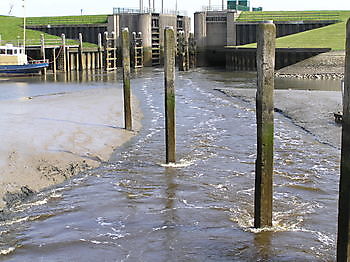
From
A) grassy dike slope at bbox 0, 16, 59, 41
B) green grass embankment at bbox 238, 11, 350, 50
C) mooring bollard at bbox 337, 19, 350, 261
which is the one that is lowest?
mooring bollard at bbox 337, 19, 350, 261

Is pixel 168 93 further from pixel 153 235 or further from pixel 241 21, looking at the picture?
pixel 241 21

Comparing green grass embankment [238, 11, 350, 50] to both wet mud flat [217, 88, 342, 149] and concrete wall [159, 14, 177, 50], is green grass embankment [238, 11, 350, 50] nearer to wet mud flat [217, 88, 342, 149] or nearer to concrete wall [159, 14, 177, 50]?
concrete wall [159, 14, 177, 50]

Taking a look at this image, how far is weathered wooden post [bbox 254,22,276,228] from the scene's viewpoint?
9.80 m

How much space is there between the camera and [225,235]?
1076 centimetres

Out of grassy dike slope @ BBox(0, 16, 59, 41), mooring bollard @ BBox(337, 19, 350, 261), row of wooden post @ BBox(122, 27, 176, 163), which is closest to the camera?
mooring bollard @ BBox(337, 19, 350, 261)

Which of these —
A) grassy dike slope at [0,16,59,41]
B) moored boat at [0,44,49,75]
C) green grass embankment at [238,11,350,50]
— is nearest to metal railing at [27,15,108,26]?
grassy dike slope at [0,16,59,41]

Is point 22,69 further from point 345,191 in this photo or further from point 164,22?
point 345,191

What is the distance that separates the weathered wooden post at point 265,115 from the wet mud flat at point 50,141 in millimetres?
5530

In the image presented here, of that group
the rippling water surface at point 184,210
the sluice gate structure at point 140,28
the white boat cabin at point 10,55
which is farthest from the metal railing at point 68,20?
the rippling water surface at point 184,210

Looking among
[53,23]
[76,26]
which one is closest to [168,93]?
[76,26]

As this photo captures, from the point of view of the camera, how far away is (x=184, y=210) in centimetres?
1225

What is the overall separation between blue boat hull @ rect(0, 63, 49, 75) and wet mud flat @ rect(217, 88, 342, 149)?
21.8 meters

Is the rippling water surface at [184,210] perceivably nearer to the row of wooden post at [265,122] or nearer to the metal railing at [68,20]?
the row of wooden post at [265,122]

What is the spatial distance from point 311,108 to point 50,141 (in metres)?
15.5
